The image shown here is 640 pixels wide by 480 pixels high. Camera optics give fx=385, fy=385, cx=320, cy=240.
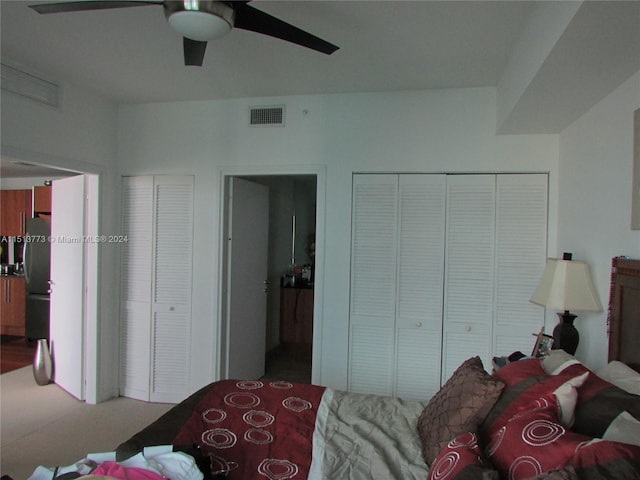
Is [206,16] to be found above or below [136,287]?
above

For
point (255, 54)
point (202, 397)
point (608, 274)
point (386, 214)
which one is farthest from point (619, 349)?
point (255, 54)

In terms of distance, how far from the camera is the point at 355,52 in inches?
97.1

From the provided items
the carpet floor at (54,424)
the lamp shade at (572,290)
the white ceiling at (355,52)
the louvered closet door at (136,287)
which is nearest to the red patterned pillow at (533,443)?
the lamp shade at (572,290)

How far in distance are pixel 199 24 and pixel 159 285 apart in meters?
2.54

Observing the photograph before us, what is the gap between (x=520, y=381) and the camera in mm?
1458

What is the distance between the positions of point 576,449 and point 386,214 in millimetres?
2263

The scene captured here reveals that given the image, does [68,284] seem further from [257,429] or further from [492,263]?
[492,263]

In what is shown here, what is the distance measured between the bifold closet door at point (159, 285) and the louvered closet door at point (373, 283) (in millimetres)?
1488

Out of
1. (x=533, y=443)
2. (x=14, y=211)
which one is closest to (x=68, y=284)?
(x=14, y=211)

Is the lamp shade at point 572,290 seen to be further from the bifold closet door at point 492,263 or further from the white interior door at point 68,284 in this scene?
the white interior door at point 68,284

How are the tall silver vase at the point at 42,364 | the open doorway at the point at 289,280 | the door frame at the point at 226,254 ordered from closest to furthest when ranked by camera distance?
the door frame at the point at 226,254 → the tall silver vase at the point at 42,364 → the open doorway at the point at 289,280

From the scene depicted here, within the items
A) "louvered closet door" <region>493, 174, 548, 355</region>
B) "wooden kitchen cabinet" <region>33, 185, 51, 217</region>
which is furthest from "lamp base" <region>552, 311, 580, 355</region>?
"wooden kitchen cabinet" <region>33, 185, 51, 217</region>

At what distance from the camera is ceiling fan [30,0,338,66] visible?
4.83 ft

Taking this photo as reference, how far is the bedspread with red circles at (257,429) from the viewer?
1425 mm
